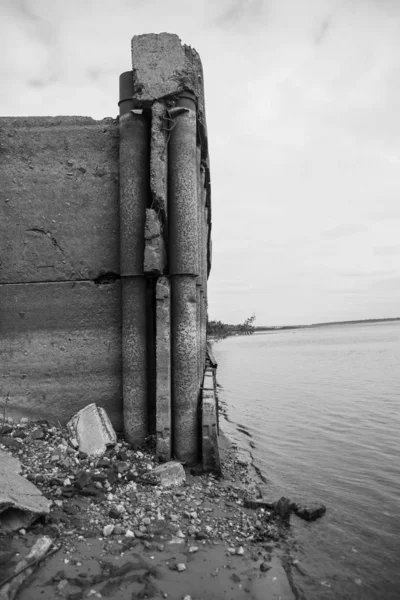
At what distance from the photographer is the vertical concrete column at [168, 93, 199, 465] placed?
4.93 m

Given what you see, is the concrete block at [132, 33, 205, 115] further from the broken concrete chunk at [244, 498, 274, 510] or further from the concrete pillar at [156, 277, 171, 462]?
the broken concrete chunk at [244, 498, 274, 510]

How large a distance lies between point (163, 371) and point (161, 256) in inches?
50.5

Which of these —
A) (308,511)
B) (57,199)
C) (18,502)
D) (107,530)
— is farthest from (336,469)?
(57,199)

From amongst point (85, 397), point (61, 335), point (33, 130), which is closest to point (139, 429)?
point (85, 397)

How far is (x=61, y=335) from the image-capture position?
5.12 m

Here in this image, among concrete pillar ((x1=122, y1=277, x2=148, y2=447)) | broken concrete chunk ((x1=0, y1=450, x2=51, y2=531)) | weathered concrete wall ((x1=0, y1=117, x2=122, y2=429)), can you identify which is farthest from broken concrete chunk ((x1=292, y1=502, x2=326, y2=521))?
broken concrete chunk ((x1=0, y1=450, x2=51, y2=531))

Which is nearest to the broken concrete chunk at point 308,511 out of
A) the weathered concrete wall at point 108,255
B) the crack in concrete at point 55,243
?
the weathered concrete wall at point 108,255

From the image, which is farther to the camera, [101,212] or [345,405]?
[345,405]

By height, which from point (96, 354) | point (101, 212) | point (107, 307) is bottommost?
point (96, 354)

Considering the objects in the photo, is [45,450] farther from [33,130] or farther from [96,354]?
[33,130]

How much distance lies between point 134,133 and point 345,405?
955 centimetres

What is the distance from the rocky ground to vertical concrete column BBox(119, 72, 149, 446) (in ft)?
1.51

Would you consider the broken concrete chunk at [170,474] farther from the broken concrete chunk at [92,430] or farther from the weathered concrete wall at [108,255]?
the broken concrete chunk at [92,430]

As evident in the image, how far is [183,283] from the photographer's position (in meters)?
4.97
